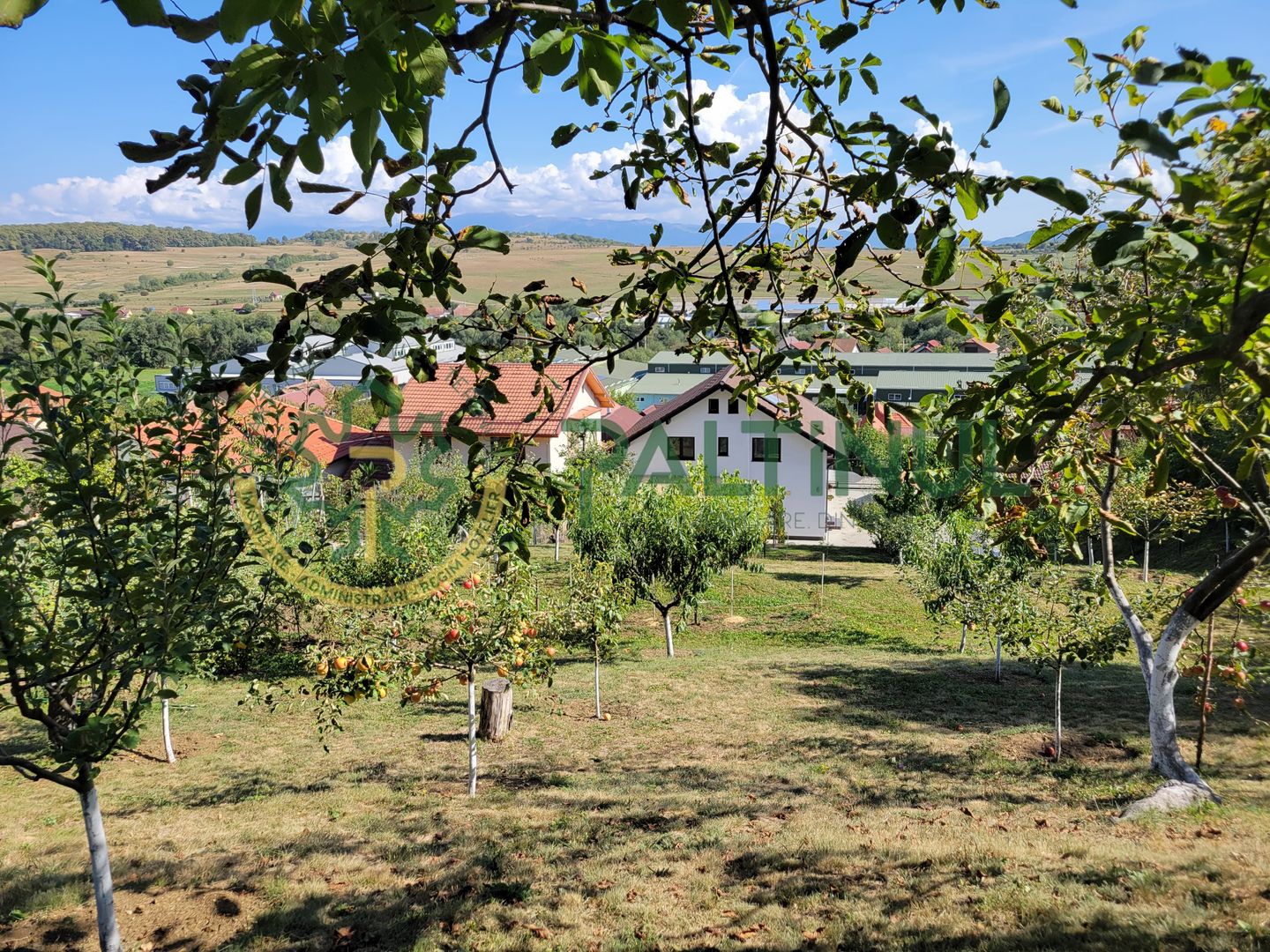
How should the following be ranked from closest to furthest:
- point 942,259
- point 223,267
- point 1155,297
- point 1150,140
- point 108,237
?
point 1150,140 → point 942,259 → point 1155,297 → point 223,267 → point 108,237

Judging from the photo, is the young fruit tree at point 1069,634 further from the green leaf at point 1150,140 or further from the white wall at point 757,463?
the white wall at point 757,463

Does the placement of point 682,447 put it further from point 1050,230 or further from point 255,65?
point 255,65

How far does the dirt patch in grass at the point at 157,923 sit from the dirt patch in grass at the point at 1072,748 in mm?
7131

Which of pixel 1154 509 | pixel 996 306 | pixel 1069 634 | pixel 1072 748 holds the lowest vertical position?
pixel 1072 748

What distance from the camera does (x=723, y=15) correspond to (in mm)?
1428

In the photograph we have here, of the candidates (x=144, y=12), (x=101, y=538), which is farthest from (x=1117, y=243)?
(x=101, y=538)

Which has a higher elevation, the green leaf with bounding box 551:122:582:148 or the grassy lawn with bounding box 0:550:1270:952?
the green leaf with bounding box 551:122:582:148

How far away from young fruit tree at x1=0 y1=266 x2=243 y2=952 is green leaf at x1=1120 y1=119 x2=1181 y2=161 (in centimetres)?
299

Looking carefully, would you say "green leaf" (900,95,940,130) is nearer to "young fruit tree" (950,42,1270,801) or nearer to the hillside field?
"young fruit tree" (950,42,1270,801)

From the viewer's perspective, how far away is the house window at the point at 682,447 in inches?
1060

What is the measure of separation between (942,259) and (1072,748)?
28.6ft

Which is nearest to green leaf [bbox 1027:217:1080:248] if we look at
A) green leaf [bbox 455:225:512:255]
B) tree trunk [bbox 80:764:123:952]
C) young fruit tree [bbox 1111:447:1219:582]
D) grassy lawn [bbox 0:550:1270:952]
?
green leaf [bbox 455:225:512:255]

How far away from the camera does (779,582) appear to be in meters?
21.2

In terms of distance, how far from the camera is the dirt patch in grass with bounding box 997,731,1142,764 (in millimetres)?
8188
